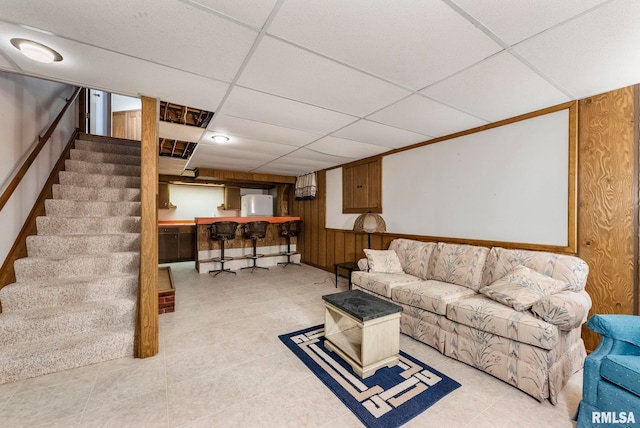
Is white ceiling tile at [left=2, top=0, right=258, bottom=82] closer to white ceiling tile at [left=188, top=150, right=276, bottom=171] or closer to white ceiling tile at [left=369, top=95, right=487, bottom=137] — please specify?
white ceiling tile at [left=369, top=95, right=487, bottom=137]

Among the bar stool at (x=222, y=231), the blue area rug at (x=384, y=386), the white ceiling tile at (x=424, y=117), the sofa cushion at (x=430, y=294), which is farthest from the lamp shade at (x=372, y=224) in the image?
the bar stool at (x=222, y=231)

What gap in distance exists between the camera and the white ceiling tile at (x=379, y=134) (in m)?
3.05

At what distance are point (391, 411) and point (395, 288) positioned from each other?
128 cm

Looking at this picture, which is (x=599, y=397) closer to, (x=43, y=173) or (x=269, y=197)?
(x=43, y=173)

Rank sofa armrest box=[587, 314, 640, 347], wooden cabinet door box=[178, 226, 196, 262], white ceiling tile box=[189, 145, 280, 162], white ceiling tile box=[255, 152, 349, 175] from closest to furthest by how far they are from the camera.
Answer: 1. sofa armrest box=[587, 314, 640, 347]
2. white ceiling tile box=[189, 145, 280, 162]
3. white ceiling tile box=[255, 152, 349, 175]
4. wooden cabinet door box=[178, 226, 196, 262]

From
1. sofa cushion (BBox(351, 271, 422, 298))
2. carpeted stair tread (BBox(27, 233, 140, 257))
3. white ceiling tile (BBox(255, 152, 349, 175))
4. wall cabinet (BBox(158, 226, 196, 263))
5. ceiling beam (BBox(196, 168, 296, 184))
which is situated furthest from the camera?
wall cabinet (BBox(158, 226, 196, 263))

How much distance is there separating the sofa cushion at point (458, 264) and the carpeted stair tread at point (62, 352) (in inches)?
126

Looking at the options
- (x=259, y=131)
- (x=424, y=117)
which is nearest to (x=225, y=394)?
(x=259, y=131)

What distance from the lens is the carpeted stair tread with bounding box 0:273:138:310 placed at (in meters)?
2.18

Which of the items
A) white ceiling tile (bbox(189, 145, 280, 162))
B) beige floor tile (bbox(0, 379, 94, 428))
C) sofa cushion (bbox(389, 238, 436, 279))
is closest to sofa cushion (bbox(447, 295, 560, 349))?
sofa cushion (bbox(389, 238, 436, 279))

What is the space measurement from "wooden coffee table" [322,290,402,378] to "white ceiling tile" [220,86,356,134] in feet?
6.15

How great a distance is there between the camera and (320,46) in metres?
1.59

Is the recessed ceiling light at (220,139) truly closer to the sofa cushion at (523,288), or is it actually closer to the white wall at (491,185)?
the white wall at (491,185)

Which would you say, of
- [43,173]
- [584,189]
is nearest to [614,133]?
[584,189]
